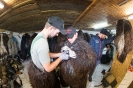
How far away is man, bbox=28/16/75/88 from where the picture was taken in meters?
0.85

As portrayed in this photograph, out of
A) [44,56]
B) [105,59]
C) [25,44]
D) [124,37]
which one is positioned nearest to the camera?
[44,56]

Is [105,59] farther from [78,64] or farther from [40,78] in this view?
[40,78]

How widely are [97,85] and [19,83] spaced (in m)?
1.37

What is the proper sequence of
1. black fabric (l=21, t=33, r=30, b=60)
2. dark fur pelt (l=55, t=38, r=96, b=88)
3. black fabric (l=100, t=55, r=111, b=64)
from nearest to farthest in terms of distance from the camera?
dark fur pelt (l=55, t=38, r=96, b=88) → black fabric (l=100, t=55, r=111, b=64) → black fabric (l=21, t=33, r=30, b=60)

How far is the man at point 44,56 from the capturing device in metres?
0.85

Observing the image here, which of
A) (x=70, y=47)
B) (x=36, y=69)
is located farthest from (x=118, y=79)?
(x=36, y=69)

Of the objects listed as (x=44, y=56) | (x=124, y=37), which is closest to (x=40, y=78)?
(x=44, y=56)

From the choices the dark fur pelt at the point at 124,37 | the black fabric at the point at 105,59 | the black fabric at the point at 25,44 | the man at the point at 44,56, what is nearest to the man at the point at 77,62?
the man at the point at 44,56

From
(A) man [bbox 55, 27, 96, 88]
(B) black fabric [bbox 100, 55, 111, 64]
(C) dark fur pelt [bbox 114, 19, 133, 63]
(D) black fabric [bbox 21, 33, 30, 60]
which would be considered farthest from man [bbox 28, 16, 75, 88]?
(D) black fabric [bbox 21, 33, 30, 60]

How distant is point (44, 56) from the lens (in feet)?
2.73

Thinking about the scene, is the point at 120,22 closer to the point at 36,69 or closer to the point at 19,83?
the point at 36,69

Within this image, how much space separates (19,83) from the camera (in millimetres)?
1971

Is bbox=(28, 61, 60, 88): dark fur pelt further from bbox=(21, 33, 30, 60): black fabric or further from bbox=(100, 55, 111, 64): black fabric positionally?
bbox=(21, 33, 30, 60): black fabric

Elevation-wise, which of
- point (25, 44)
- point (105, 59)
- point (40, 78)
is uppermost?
point (25, 44)
